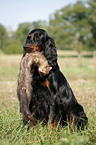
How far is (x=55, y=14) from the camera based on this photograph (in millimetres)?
29922

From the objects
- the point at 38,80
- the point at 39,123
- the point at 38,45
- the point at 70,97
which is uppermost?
the point at 38,45

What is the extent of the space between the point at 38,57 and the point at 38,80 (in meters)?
0.40

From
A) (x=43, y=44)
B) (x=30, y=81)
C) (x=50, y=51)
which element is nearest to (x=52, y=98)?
(x=30, y=81)

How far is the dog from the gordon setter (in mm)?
17

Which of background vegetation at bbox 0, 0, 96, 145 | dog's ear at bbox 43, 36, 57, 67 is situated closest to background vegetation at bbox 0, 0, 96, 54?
background vegetation at bbox 0, 0, 96, 145

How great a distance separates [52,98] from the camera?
302cm

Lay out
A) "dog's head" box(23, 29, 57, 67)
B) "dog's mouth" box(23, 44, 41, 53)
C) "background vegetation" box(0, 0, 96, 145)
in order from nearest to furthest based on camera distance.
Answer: "background vegetation" box(0, 0, 96, 145) → "dog's mouth" box(23, 44, 41, 53) → "dog's head" box(23, 29, 57, 67)

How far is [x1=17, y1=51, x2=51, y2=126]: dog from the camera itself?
275 cm

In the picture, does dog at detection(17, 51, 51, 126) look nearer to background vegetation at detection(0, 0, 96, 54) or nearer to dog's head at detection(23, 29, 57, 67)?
dog's head at detection(23, 29, 57, 67)

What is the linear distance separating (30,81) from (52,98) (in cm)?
47

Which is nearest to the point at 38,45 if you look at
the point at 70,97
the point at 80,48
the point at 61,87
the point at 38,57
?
the point at 38,57

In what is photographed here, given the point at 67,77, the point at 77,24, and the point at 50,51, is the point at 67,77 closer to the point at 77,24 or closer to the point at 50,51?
the point at 50,51

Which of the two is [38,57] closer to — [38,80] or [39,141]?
[38,80]

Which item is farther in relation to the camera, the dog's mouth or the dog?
the dog's mouth
